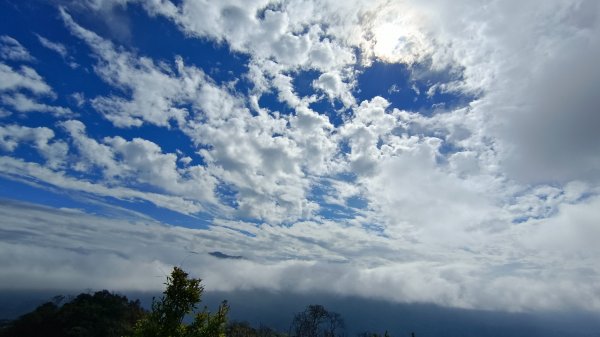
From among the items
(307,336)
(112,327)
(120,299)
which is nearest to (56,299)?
(120,299)

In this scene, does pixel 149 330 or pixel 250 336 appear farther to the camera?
pixel 250 336

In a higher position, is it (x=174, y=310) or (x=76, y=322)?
(x=174, y=310)

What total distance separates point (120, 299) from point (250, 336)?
4923 cm

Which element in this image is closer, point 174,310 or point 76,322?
point 174,310

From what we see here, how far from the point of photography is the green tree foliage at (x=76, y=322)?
3121 inches

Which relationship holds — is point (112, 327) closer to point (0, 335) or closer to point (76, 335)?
point (76, 335)

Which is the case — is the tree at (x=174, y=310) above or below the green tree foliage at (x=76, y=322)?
above

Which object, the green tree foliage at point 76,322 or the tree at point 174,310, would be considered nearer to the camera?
the tree at point 174,310

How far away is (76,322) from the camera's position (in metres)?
80.1

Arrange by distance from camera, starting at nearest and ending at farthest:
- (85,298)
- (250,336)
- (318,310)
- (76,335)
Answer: (76,335)
(85,298)
(250,336)
(318,310)

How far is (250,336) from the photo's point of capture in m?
130

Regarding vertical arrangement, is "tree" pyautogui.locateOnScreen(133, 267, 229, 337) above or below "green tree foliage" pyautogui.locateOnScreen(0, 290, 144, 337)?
above

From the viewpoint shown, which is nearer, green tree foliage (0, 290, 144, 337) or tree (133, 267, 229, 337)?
tree (133, 267, 229, 337)

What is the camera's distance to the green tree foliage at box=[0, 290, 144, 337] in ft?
260
